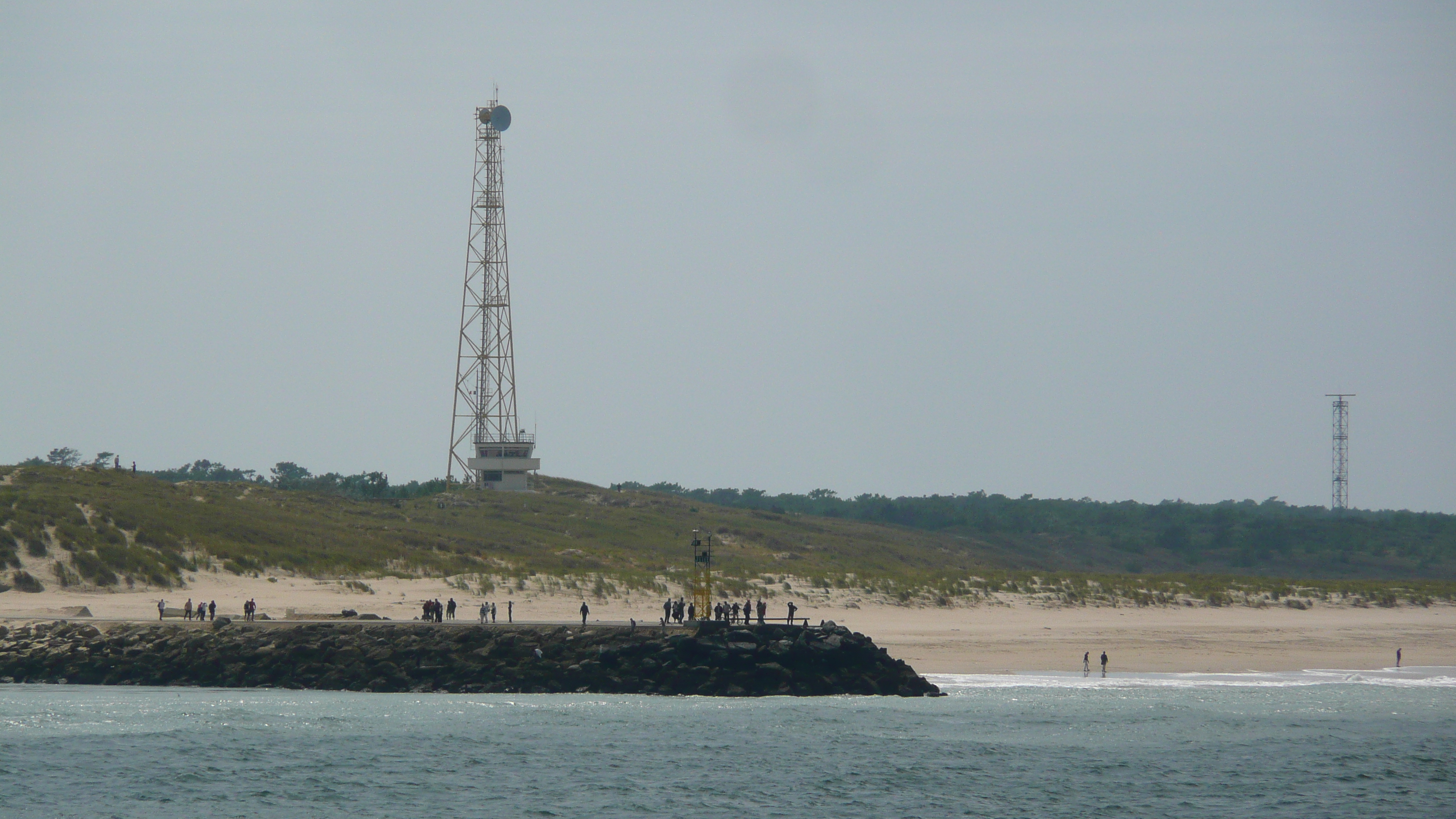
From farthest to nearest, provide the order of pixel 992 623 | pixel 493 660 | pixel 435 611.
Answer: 1. pixel 992 623
2. pixel 435 611
3. pixel 493 660

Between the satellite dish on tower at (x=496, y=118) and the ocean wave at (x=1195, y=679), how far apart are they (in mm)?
66044

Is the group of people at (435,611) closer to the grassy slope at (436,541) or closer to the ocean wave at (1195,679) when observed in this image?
the grassy slope at (436,541)

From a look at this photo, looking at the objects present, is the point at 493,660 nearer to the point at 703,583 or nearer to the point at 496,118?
the point at 703,583

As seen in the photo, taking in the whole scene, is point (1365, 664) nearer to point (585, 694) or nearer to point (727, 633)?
point (727, 633)

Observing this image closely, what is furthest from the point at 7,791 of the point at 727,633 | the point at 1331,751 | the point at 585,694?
the point at 1331,751

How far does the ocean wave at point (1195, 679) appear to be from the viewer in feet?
153

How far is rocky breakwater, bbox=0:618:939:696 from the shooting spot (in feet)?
144

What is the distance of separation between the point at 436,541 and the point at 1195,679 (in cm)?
3984

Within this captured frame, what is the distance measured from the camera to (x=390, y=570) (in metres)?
62.4

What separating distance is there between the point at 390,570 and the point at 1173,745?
37358 mm

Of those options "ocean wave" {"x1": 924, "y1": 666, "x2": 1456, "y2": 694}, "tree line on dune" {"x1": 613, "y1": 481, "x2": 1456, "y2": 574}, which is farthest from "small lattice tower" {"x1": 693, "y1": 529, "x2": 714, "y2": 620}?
"tree line on dune" {"x1": 613, "y1": 481, "x2": 1456, "y2": 574}

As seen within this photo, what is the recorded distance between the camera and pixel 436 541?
70750 millimetres

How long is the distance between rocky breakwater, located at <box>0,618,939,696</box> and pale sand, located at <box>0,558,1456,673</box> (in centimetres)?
451

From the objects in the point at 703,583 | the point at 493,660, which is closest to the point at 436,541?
the point at 703,583
